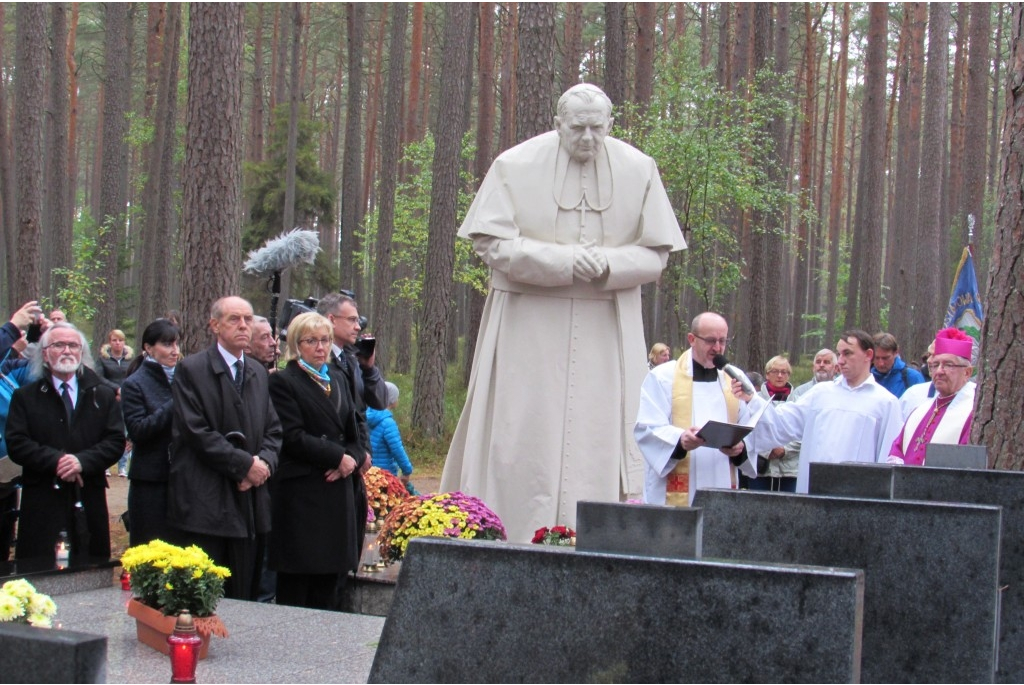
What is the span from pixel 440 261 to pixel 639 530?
52.2 feet

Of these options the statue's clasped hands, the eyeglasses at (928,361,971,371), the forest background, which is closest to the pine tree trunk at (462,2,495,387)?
the forest background

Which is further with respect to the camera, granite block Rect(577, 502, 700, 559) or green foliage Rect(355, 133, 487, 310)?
green foliage Rect(355, 133, 487, 310)

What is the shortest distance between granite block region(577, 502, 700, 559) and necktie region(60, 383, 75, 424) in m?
5.19

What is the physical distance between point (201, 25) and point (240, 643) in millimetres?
6053

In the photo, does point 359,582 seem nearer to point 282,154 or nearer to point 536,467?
point 536,467

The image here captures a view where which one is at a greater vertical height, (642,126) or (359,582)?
(642,126)

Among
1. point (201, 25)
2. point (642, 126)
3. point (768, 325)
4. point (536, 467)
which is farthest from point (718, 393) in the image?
point (768, 325)

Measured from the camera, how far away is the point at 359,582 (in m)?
7.17

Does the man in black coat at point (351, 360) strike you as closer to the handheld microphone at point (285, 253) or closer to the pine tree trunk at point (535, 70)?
the handheld microphone at point (285, 253)

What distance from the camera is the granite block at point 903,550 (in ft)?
12.5

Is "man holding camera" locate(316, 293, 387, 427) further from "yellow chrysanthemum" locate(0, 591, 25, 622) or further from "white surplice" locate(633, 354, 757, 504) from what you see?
"yellow chrysanthemum" locate(0, 591, 25, 622)

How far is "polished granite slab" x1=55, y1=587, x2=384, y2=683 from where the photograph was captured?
5.18 meters

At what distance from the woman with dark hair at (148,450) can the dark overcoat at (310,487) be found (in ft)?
2.23

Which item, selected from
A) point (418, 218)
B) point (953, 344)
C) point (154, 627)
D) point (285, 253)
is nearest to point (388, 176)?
point (418, 218)
